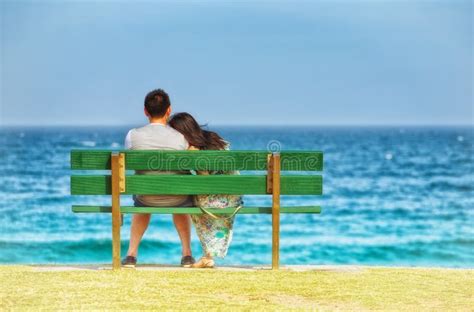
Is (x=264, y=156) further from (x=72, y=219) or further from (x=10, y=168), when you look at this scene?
(x=10, y=168)

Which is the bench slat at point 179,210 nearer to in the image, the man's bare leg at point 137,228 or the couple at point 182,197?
the couple at point 182,197

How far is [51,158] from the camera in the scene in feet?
182

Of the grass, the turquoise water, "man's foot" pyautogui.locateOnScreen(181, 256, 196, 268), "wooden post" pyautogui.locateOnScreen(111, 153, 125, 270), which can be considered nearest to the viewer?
the grass

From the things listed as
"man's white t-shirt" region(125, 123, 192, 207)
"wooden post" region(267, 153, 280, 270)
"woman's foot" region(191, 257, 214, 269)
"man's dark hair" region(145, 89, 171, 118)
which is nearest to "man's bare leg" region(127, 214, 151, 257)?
"man's white t-shirt" region(125, 123, 192, 207)

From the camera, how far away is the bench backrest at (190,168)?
745cm

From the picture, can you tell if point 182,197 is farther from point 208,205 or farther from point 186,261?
point 186,261

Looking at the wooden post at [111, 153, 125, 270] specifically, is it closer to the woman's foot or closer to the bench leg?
the woman's foot

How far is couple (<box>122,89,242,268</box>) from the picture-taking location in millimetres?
7668

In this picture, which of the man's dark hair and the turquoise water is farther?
the turquoise water

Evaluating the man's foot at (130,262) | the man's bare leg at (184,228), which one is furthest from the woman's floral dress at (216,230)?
the man's foot at (130,262)

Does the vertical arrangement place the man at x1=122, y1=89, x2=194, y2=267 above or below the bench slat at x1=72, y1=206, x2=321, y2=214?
above

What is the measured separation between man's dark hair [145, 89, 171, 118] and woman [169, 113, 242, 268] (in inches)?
6.9

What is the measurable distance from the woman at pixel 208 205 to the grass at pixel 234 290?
1.19ft

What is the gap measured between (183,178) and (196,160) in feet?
0.60
